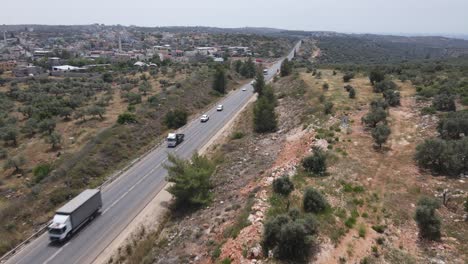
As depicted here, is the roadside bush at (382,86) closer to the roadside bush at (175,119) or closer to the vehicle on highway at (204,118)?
the vehicle on highway at (204,118)

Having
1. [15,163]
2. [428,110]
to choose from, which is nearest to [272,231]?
[428,110]

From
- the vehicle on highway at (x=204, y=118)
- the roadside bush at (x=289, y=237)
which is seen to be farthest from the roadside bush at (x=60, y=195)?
the vehicle on highway at (x=204, y=118)

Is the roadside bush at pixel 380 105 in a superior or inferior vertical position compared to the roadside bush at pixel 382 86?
inferior

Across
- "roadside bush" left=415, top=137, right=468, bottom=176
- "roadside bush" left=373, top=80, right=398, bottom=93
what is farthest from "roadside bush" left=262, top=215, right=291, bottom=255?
"roadside bush" left=373, top=80, right=398, bottom=93

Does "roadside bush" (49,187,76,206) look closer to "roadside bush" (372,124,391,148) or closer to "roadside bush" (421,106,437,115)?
"roadside bush" (372,124,391,148)

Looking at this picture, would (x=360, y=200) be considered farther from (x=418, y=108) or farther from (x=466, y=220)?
(x=418, y=108)

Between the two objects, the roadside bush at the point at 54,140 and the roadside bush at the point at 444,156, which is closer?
the roadside bush at the point at 444,156
